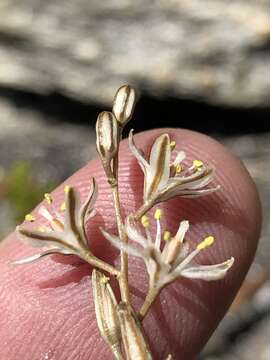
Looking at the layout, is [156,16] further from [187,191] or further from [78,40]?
[187,191]

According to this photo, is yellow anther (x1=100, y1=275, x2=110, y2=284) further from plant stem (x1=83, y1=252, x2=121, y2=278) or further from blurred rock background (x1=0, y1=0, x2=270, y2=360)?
blurred rock background (x1=0, y1=0, x2=270, y2=360)

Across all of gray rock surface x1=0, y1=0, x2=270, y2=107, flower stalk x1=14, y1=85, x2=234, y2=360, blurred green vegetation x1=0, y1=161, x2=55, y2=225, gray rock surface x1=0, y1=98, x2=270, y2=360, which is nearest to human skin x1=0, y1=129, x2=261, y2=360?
flower stalk x1=14, y1=85, x2=234, y2=360

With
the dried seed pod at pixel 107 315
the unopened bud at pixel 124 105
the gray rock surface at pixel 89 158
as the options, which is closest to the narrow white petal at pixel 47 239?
the dried seed pod at pixel 107 315

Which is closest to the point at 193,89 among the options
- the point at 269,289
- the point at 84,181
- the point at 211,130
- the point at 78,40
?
the point at 211,130

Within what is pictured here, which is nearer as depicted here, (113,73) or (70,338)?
(70,338)

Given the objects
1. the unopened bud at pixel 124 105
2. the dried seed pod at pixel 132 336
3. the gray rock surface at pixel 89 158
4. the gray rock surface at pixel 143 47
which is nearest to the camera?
the dried seed pod at pixel 132 336

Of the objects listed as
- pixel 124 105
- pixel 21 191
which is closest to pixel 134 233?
pixel 124 105

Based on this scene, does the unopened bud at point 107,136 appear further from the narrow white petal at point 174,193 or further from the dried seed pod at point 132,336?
the dried seed pod at point 132,336
